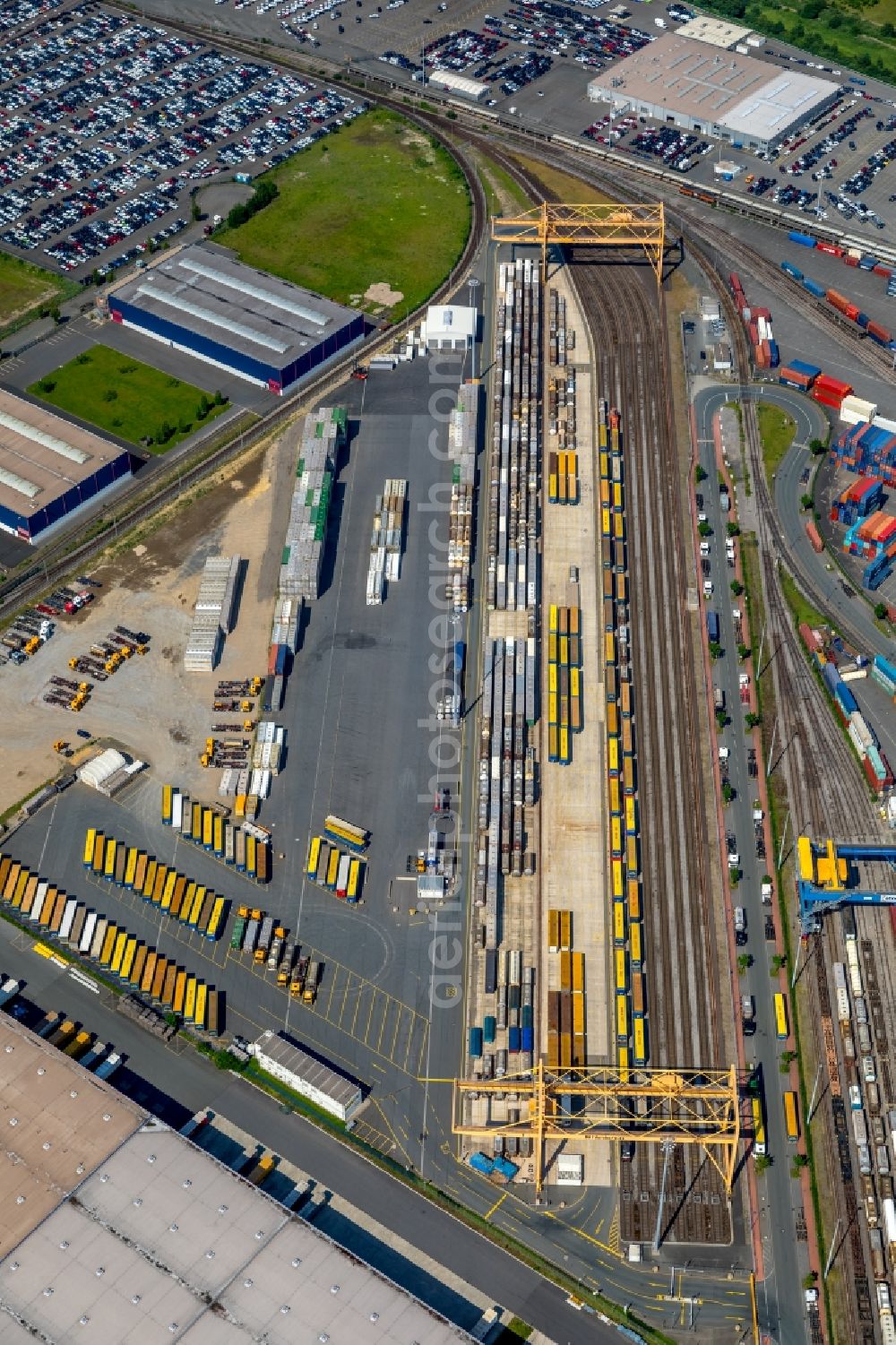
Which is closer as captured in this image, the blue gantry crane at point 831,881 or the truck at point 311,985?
the truck at point 311,985

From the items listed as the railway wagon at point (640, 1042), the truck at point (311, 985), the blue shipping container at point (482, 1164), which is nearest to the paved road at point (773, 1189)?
the railway wagon at point (640, 1042)

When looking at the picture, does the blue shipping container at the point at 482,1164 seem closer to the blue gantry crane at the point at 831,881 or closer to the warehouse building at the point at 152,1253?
the warehouse building at the point at 152,1253

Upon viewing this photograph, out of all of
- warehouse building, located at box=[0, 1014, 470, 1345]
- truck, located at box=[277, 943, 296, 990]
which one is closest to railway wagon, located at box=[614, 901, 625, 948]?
truck, located at box=[277, 943, 296, 990]

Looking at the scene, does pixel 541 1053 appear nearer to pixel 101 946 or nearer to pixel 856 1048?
pixel 856 1048

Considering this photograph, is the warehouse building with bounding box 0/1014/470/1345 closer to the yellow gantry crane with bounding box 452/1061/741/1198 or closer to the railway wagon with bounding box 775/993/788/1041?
the yellow gantry crane with bounding box 452/1061/741/1198

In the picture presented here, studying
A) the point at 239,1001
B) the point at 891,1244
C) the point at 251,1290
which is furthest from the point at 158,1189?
the point at 891,1244

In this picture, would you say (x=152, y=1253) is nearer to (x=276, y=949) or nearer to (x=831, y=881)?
(x=276, y=949)

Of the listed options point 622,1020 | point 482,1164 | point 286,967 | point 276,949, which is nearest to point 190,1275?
point 482,1164
